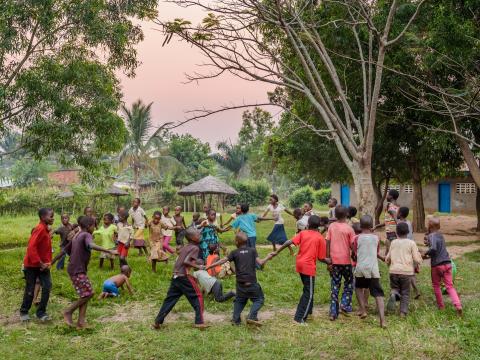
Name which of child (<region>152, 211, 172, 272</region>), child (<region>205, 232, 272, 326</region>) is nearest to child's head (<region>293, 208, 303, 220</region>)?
child (<region>152, 211, 172, 272</region>)

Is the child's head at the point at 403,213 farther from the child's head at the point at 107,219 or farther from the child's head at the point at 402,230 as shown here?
the child's head at the point at 107,219

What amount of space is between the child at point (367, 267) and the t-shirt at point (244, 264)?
1.43 meters

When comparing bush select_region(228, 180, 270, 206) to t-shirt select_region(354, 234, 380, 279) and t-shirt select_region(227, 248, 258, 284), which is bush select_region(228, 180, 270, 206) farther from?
t-shirt select_region(227, 248, 258, 284)

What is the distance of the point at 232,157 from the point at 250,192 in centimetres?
547

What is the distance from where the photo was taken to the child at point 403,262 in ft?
21.6

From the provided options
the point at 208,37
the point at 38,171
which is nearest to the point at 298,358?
the point at 208,37

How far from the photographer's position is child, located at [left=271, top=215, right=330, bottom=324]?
633cm

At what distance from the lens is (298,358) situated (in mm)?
5133

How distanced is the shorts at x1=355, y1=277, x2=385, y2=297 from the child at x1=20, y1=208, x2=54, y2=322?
425 centimetres

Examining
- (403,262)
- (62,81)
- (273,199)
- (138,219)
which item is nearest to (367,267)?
(403,262)

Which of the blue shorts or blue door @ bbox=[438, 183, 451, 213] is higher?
blue door @ bbox=[438, 183, 451, 213]

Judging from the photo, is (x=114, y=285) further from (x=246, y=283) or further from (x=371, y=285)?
(x=371, y=285)

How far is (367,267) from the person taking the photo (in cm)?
640

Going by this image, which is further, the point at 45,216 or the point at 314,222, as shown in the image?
the point at 45,216
